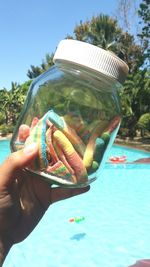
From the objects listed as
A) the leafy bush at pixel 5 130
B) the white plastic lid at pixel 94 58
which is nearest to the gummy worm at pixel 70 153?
the white plastic lid at pixel 94 58

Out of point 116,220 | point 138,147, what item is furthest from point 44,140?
point 138,147

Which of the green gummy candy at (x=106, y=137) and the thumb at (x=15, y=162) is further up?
the green gummy candy at (x=106, y=137)

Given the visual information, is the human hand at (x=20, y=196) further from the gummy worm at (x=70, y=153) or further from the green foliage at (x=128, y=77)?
the green foliage at (x=128, y=77)

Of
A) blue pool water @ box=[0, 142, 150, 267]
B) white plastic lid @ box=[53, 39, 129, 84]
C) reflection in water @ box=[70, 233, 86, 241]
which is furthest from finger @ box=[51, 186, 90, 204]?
reflection in water @ box=[70, 233, 86, 241]

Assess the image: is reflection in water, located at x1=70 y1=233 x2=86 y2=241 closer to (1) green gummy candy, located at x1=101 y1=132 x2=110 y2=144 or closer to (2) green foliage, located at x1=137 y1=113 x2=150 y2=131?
(1) green gummy candy, located at x1=101 y1=132 x2=110 y2=144

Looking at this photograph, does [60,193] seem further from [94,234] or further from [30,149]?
[94,234]
